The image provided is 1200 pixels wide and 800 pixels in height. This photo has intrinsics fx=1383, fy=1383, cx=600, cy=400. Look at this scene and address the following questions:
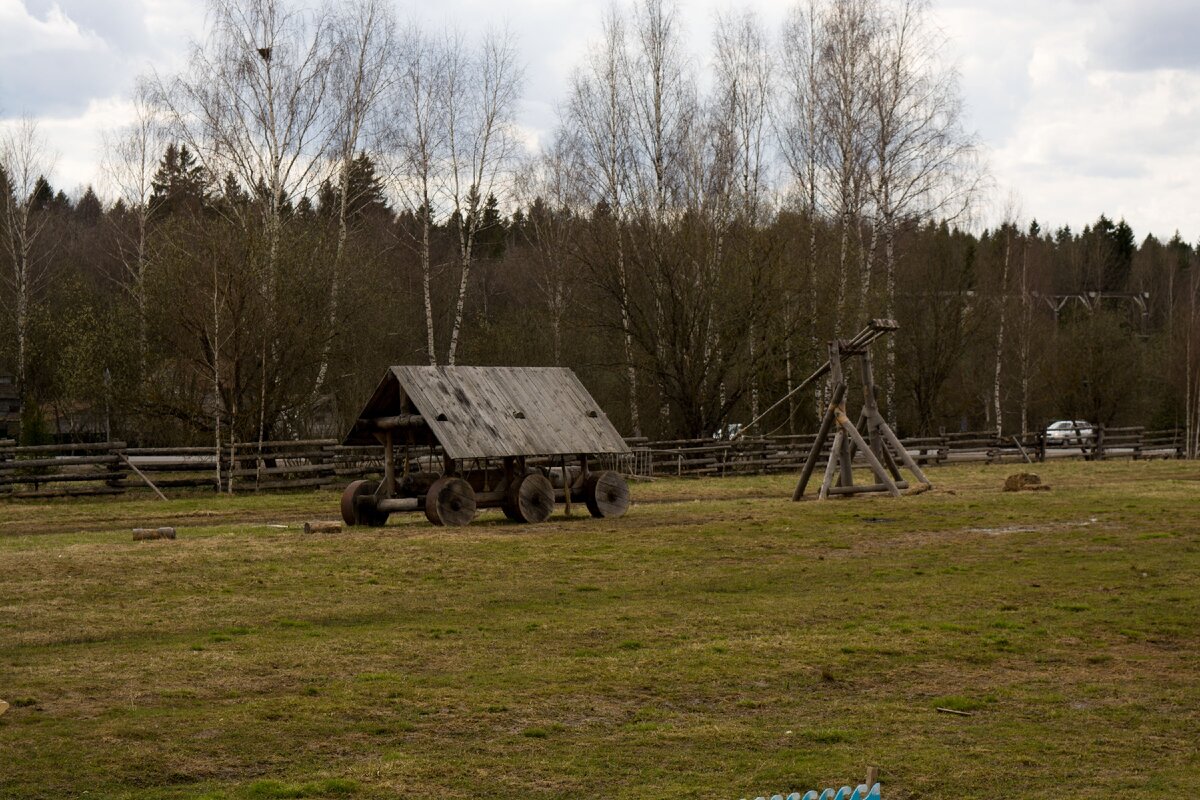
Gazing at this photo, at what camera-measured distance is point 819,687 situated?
33.6 ft

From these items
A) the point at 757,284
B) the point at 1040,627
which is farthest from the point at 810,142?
the point at 1040,627

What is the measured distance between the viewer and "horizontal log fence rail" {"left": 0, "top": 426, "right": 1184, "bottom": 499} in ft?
96.0

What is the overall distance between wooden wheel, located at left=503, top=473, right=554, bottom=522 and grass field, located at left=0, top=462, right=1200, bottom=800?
7.12ft

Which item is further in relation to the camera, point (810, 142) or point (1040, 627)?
point (810, 142)

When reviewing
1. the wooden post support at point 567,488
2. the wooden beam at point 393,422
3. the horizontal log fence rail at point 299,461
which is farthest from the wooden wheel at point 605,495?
the wooden beam at point 393,422

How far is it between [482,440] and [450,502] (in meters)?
1.11

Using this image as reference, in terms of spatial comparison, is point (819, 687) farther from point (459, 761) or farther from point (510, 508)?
point (510, 508)

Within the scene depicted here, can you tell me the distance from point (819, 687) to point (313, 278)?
2598 cm

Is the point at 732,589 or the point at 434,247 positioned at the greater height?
the point at 434,247

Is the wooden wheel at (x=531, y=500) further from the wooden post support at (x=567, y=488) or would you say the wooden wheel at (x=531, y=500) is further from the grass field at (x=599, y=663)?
the grass field at (x=599, y=663)

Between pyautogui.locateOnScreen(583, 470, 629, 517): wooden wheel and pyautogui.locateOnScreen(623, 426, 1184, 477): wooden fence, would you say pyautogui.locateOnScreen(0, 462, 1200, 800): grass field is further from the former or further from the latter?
pyautogui.locateOnScreen(623, 426, 1184, 477): wooden fence

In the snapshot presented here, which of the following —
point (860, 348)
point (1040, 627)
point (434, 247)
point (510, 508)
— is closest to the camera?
point (1040, 627)

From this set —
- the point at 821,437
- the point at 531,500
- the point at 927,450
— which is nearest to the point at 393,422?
the point at 531,500

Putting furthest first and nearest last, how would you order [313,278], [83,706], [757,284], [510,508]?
[757,284], [313,278], [510,508], [83,706]
